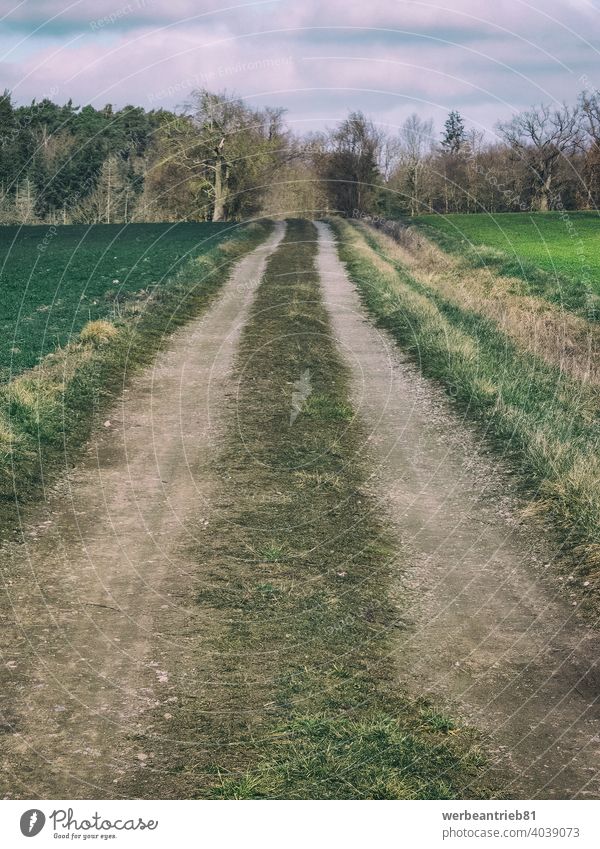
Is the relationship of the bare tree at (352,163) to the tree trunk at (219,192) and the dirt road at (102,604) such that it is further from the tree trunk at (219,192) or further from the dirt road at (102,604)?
the dirt road at (102,604)

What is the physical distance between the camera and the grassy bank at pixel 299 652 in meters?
5.48

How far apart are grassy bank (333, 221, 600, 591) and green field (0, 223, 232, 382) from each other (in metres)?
6.77

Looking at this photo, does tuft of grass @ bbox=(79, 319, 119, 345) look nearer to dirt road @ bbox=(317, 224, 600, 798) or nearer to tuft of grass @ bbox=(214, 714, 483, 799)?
dirt road @ bbox=(317, 224, 600, 798)

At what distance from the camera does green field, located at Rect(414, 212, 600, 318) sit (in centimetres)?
2825

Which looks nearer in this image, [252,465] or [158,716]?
[158,716]

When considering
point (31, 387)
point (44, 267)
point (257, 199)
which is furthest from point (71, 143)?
point (31, 387)

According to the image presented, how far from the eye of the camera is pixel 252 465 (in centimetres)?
1101

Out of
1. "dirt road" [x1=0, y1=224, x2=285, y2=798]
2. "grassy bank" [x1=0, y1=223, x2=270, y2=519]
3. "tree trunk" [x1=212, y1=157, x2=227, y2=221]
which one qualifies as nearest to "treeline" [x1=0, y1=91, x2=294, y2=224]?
"tree trunk" [x1=212, y1=157, x2=227, y2=221]

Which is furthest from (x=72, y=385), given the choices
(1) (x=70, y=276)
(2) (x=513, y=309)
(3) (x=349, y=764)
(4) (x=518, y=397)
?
(1) (x=70, y=276)

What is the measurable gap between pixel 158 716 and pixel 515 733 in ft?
7.76

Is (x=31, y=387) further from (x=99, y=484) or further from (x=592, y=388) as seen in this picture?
(x=592, y=388)

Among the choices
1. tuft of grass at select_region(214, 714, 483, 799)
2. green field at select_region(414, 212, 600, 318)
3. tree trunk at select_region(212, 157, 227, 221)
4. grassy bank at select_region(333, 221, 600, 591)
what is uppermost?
tree trunk at select_region(212, 157, 227, 221)

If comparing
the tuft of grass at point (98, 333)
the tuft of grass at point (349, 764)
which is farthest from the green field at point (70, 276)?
the tuft of grass at point (349, 764)

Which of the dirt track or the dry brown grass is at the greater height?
the dry brown grass
